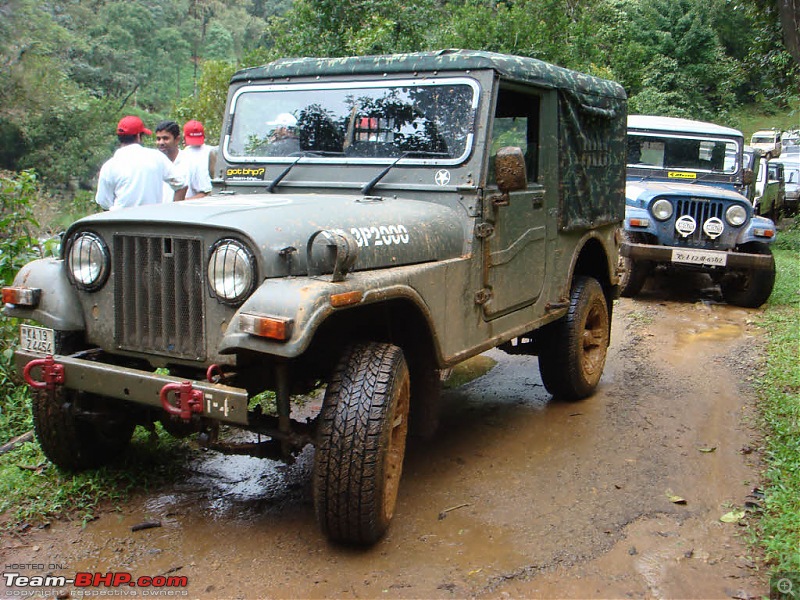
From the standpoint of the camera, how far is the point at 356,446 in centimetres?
315

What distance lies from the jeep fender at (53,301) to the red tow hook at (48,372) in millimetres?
177

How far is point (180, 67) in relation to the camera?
1596 inches

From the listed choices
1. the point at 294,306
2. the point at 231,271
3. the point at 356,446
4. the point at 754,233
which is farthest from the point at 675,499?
the point at 754,233

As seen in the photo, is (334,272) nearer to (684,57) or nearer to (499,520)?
(499,520)

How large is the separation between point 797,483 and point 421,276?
7.30 ft

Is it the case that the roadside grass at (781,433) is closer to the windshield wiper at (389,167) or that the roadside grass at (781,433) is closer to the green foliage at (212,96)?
the windshield wiper at (389,167)

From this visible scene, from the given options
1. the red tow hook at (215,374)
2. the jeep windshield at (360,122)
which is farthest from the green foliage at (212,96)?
the red tow hook at (215,374)

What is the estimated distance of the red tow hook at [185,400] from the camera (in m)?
3.00

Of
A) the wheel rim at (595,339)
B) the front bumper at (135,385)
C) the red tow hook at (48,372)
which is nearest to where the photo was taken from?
the front bumper at (135,385)

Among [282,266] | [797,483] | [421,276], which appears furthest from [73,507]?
[797,483]

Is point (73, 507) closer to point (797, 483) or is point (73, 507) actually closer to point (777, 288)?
point (797, 483)

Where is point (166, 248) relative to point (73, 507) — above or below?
above

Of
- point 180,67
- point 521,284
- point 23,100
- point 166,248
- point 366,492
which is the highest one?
point 180,67

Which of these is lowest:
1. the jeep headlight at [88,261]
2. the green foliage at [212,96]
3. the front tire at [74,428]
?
the front tire at [74,428]
